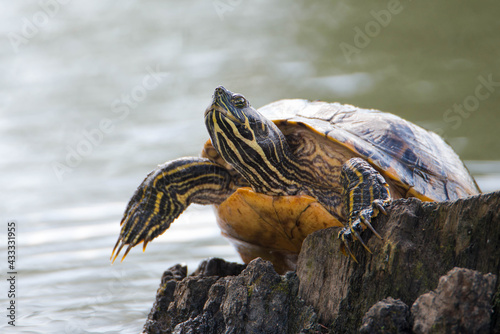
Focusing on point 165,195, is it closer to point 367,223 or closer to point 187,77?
point 367,223

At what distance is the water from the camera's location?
582 cm

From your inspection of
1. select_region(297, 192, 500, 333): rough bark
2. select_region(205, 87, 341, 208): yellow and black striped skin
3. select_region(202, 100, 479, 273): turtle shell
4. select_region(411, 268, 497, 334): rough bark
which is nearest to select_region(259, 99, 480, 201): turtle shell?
select_region(202, 100, 479, 273): turtle shell

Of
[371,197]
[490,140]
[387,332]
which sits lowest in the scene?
[387,332]

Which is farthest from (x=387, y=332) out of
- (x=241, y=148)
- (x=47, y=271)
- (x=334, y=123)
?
(x=47, y=271)

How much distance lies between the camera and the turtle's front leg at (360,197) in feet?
5.99

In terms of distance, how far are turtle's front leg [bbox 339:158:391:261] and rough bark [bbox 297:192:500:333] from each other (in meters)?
0.03

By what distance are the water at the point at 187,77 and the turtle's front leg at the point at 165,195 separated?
1.82m

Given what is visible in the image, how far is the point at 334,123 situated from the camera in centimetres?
276

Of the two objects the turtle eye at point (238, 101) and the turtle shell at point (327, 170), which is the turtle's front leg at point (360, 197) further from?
the turtle eye at point (238, 101)

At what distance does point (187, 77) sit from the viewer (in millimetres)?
7090

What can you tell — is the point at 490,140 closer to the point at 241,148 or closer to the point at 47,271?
the point at 241,148

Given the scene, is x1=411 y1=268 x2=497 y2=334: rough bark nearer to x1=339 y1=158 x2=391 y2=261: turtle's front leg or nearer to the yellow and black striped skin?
x1=339 y1=158 x2=391 y2=261: turtle's front leg

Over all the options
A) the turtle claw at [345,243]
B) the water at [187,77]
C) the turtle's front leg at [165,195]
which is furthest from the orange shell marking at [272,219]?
the water at [187,77]

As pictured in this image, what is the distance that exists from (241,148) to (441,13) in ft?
18.1
